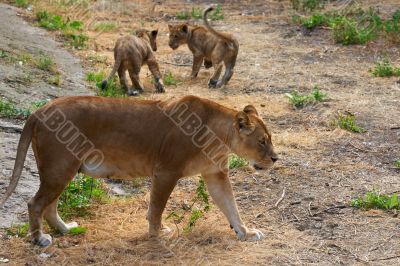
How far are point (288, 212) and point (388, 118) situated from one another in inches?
162

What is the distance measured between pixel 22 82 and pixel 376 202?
6.03m

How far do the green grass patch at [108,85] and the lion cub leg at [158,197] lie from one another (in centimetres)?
528

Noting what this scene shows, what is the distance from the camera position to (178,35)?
15359 millimetres

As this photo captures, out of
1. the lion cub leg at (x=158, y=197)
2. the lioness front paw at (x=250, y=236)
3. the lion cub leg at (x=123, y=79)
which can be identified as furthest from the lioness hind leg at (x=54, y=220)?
the lion cub leg at (x=123, y=79)

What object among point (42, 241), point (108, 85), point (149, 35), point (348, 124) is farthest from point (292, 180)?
point (149, 35)

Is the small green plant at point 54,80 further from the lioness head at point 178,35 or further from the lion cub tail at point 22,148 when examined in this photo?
the lion cub tail at point 22,148

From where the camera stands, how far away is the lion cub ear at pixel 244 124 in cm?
700

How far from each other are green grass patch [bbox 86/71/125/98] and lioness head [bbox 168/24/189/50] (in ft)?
7.51

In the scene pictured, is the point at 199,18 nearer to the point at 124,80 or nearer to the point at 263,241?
the point at 124,80

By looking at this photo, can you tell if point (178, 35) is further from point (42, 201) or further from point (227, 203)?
point (42, 201)

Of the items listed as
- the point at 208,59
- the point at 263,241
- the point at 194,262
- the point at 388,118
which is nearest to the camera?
the point at 194,262

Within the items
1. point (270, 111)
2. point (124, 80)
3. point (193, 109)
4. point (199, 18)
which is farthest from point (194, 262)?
point (199, 18)

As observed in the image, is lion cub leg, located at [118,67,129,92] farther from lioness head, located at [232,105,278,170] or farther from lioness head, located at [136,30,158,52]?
lioness head, located at [232,105,278,170]

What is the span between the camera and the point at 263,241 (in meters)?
7.12
